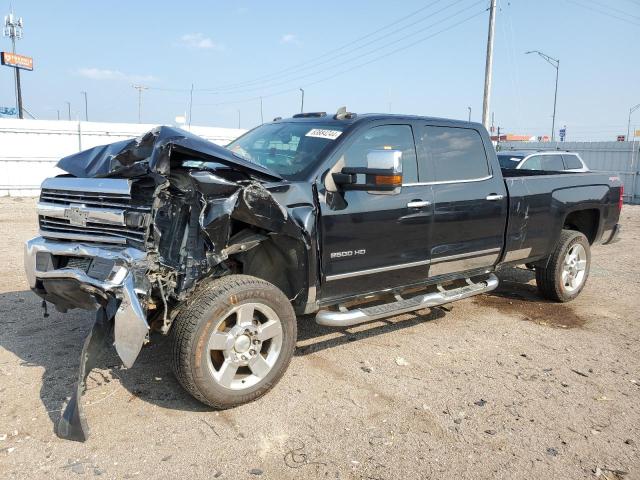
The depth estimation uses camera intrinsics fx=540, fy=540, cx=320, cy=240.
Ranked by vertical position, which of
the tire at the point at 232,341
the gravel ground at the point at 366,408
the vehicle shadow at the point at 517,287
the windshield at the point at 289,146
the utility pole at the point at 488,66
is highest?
the utility pole at the point at 488,66

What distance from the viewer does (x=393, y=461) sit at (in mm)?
2990

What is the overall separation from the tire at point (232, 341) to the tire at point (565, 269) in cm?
365

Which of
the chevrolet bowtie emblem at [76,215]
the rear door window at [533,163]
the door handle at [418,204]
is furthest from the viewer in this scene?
the rear door window at [533,163]

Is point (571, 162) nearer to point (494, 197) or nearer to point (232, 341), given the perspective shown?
point (494, 197)

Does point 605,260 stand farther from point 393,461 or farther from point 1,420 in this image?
point 1,420

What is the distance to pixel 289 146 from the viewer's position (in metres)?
4.39

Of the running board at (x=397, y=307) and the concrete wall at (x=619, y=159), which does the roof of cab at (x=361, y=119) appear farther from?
the concrete wall at (x=619, y=159)

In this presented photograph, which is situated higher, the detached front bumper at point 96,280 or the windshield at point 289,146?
the windshield at point 289,146

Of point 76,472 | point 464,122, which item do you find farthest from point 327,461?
point 464,122

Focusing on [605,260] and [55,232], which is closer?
[55,232]

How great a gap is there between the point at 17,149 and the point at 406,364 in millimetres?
18229

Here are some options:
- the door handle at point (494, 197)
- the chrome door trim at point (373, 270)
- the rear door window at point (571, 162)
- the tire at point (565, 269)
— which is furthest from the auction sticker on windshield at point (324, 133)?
the rear door window at point (571, 162)

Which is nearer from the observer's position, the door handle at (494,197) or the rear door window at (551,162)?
the door handle at (494,197)

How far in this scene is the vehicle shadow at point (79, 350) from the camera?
12.0 ft
